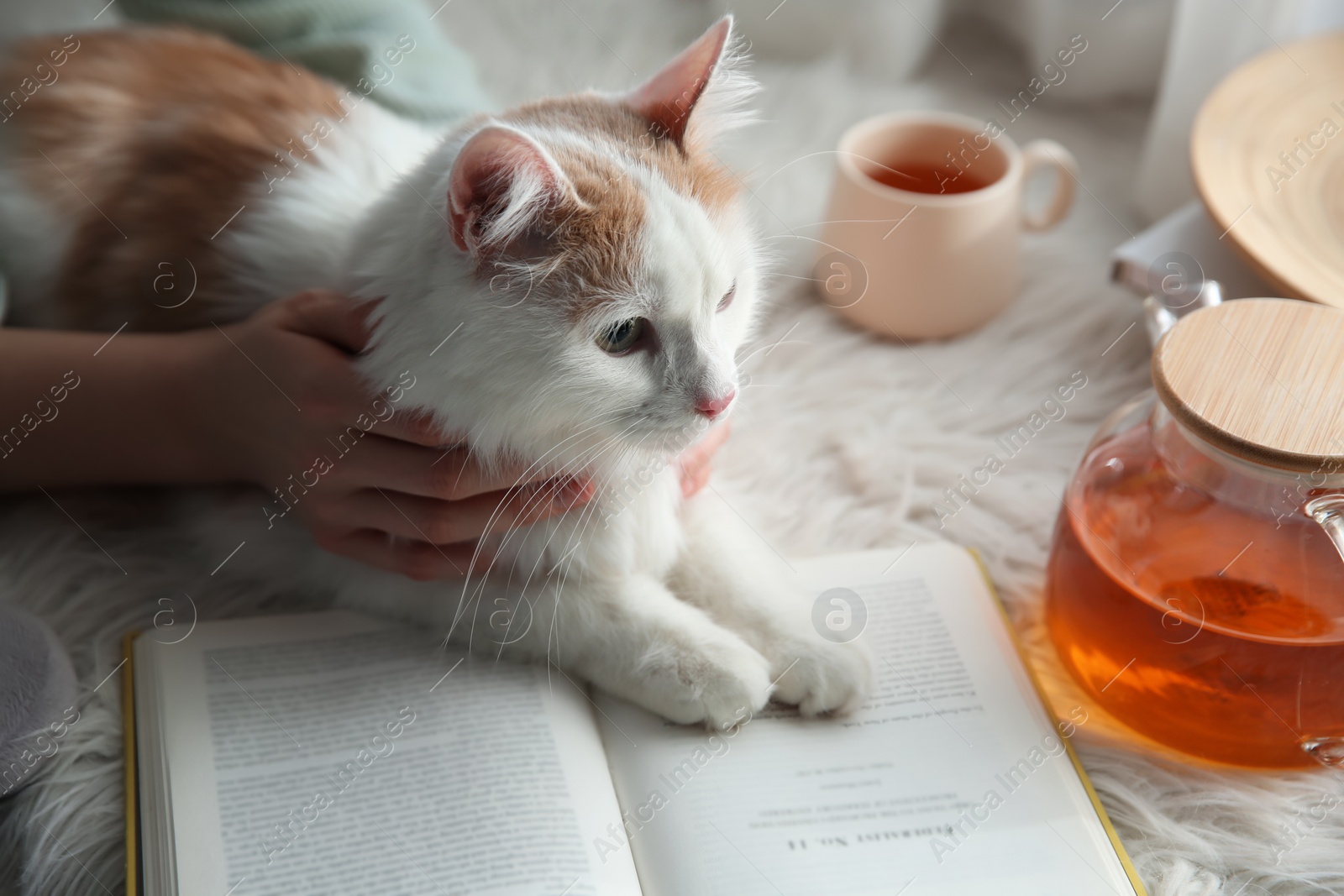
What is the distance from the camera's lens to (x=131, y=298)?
94 centimetres

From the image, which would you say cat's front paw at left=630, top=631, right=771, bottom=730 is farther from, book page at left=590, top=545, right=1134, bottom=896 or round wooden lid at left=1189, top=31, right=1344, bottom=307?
round wooden lid at left=1189, top=31, right=1344, bottom=307

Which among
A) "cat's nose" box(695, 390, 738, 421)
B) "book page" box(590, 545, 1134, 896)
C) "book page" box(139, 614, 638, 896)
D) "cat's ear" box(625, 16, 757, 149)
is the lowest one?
"book page" box(590, 545, 1134, 896)

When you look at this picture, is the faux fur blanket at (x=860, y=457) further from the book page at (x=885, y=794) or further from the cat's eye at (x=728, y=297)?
the cat's eye at (x=728, y=297)

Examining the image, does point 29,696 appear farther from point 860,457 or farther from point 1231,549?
point 1231,549

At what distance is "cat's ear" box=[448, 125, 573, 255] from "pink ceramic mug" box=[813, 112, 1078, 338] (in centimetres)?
56

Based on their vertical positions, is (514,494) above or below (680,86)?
below

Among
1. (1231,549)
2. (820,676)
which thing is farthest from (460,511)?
(1231,549)

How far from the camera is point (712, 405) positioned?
2.32 feet

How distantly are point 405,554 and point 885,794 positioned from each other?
16.2 inches

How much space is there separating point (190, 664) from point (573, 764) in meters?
0.32

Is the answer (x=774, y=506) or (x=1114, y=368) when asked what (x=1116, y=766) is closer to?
(x=774, y=506)

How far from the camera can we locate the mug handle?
121 centimetres

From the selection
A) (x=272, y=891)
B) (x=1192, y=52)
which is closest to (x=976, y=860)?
(x=272, y=891)

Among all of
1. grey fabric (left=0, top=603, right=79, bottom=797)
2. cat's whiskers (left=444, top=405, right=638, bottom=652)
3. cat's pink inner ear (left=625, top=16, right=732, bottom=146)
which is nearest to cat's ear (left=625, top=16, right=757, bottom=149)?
cat's pink inner ear (left=625, top=16, right=732, bottom=146)
